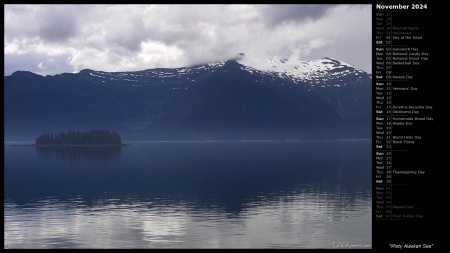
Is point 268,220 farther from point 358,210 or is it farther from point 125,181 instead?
point 125,181

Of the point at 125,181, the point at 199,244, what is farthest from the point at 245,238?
the point at 125,181

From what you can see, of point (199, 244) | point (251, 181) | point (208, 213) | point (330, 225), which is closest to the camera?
point (199, 244)

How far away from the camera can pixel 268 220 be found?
84312 mm

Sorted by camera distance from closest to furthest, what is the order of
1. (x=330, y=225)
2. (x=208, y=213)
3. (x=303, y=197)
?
(x=330, y=225)
(x=208, y=213)
(x=303, y=197)

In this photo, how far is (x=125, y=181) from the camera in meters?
163

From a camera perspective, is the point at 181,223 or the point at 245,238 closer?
the point at 245,238
